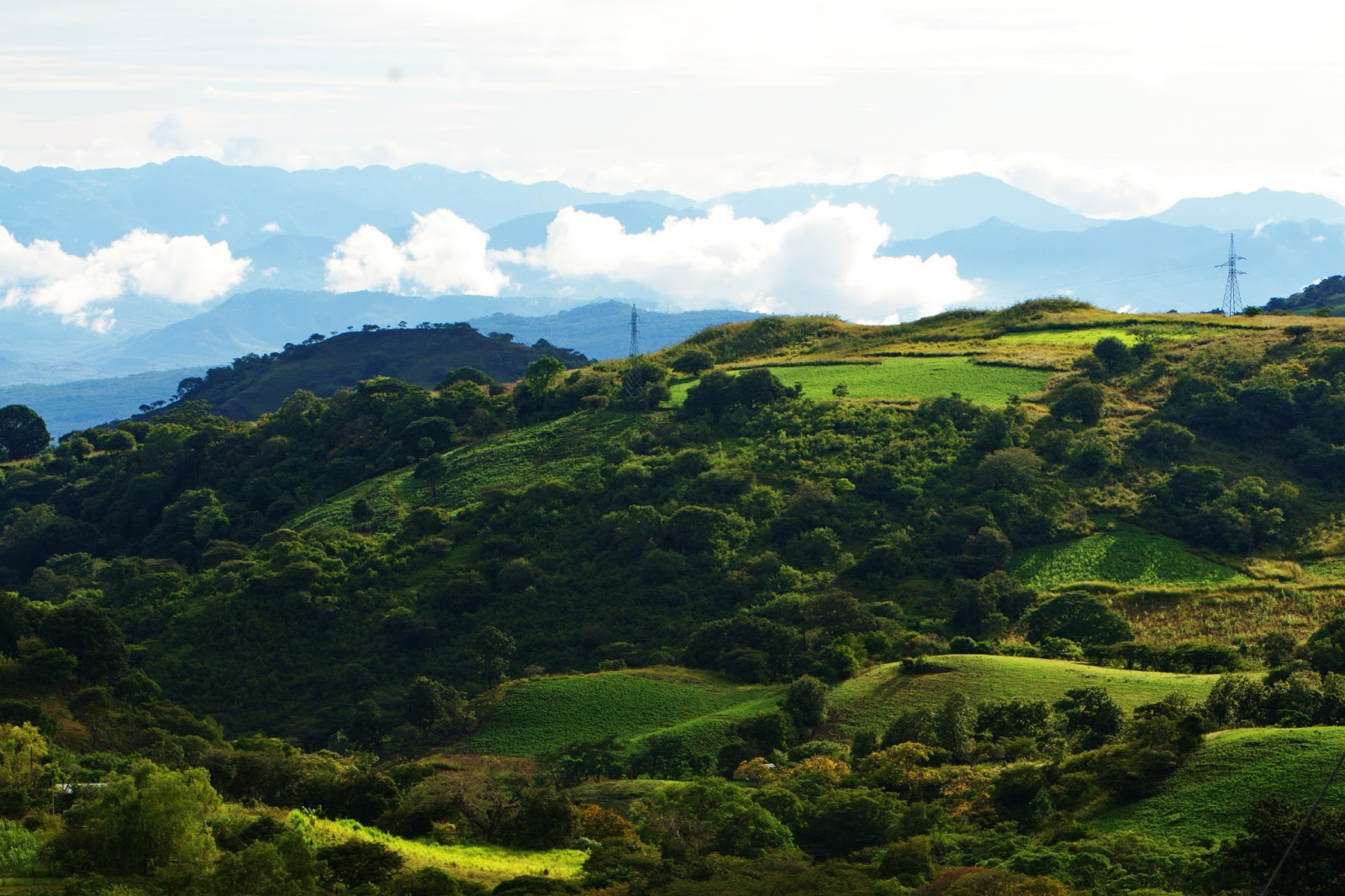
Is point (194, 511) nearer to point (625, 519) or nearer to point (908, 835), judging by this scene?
point (625, 519)

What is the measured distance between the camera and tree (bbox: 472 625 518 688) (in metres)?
54.6

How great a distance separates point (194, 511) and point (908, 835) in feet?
187

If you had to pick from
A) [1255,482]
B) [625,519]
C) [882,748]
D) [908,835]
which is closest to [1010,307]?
[1255,482]

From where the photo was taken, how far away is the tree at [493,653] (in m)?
54.6

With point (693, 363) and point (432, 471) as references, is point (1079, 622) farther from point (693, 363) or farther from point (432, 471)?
point (693, 363)

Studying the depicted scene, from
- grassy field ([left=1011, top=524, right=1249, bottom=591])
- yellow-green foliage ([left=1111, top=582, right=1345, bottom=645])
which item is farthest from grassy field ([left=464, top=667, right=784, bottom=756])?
yellow-green foliage ([left=1111, top=582, right=1345, bottom=645])

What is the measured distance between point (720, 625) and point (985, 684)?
12.1m

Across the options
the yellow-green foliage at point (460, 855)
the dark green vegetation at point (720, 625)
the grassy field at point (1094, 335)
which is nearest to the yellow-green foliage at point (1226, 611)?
the dark green vegetation at point (720, 625)

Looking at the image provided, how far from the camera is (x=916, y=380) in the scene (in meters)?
78.1

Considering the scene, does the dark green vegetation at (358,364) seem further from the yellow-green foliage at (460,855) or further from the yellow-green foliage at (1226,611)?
the yellow-green foliage at (460,855)

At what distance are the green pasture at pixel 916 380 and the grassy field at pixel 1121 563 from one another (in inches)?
586

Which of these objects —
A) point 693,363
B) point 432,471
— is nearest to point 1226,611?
point 693,363

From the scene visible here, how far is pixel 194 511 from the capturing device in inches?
3078

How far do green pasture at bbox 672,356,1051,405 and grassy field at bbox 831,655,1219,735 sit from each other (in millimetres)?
28080
